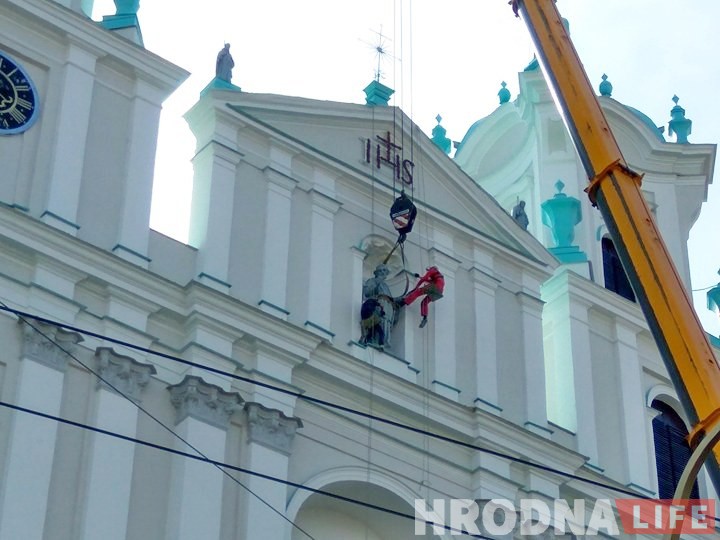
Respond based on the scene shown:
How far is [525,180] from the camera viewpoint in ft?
90.0

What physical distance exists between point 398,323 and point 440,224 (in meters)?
1.78

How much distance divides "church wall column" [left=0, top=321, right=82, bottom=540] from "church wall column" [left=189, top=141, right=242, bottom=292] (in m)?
2.24

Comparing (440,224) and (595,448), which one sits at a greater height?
(440,224)

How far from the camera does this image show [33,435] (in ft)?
59.8

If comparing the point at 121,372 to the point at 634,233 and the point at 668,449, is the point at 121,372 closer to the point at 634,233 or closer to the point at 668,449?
the point at 634,233

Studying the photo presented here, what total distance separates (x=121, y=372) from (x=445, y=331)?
5.05 m

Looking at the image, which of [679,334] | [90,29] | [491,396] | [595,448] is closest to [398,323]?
[491,396]

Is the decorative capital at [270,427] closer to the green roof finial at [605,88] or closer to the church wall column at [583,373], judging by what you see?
the church wall column at [583,373]

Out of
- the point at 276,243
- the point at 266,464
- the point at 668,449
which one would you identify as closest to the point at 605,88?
the point at 668,449

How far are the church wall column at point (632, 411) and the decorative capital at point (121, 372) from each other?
23.9 feet

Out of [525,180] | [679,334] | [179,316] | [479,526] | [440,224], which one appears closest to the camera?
[679,334]

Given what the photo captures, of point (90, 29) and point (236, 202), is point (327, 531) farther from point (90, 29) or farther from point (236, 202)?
point (90, 29)

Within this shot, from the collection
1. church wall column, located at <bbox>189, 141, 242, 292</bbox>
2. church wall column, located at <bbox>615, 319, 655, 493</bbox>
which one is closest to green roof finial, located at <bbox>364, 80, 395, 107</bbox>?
church wall column, located at <bbox>189, 141, 242, 292</bbox>

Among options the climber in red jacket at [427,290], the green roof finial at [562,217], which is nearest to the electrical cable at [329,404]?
the climber in red jacket at [427,290]
